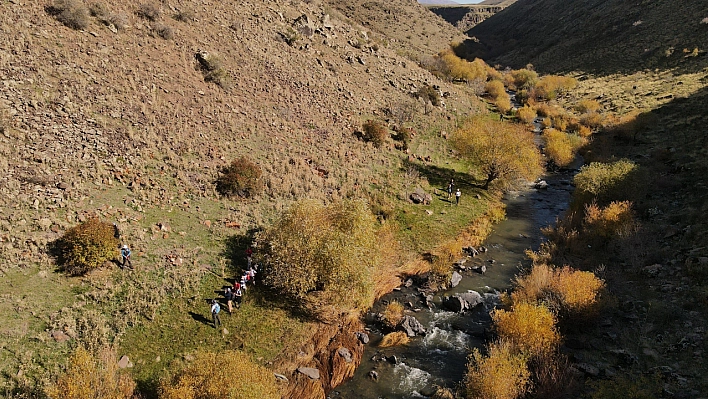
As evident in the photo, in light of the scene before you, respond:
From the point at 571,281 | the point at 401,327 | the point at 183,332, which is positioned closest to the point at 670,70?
the point at 571,281

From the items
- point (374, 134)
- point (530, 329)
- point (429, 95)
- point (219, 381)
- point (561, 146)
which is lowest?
point (374, 134)

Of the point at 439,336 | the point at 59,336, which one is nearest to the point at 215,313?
the point at 59,336

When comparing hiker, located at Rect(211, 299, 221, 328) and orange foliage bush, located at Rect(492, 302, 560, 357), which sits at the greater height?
orange foliage bush, located at Rect(492, 302, 560, 357)

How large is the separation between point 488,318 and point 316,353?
37.0 ft

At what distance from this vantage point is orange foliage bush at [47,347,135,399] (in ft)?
49.0

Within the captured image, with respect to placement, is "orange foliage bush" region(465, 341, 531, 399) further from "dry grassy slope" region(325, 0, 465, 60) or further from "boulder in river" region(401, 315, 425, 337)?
"dry grassy slope" region(325, 0, 465, 60)

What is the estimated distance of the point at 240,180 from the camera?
30734mm

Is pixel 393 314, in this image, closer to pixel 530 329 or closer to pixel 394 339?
pixel 394 339

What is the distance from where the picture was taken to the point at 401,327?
2395 centimetres

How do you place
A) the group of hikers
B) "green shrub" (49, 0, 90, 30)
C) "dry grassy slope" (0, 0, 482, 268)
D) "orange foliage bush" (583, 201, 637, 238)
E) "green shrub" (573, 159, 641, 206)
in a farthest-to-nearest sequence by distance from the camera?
1. "green shrub" (49, 0, 90, 30)
2. "green shrub" (573, 159, 641, 206)
3. "orange foliage bush" (583, 201, 637, 238)
4. "dry grassy slope" (0, 0, 482, 268)
5. the group of hikers

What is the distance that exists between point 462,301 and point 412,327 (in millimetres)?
4286

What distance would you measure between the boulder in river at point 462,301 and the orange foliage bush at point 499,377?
6.34m

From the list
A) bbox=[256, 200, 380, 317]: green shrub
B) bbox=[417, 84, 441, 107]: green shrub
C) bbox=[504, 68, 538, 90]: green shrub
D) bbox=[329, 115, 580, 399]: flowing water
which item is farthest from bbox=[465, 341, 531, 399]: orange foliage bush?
bbox=[504, 68, 538, 90]: green shrub

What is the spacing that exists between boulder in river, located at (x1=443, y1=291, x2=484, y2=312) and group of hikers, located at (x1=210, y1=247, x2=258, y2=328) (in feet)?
42.3
